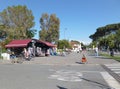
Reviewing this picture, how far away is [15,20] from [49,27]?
596 inches

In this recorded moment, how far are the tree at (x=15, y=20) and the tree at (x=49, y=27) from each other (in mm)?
11674

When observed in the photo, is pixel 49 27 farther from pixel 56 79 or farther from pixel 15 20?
pixel 56 79

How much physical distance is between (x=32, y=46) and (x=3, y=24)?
22292 millimetres

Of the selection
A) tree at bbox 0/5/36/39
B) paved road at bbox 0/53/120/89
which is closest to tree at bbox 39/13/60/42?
tree at bbox 0/5/36/39

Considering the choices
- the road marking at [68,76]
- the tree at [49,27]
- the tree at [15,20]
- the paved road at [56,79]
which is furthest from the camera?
the tree at [49,27]

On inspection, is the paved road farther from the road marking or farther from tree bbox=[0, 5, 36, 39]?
tree bbox=[0, 5, 36, 39]

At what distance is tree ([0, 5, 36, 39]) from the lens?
72225 mm

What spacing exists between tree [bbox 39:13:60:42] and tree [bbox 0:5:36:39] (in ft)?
38.3

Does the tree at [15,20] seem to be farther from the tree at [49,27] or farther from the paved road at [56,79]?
the paved road at [56,79]

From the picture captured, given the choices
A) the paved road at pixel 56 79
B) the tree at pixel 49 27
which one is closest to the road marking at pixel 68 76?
the paved road at pixel 56 79

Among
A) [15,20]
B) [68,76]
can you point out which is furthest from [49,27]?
[68,76]

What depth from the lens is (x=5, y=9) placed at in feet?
241

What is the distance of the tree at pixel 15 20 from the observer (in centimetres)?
7222

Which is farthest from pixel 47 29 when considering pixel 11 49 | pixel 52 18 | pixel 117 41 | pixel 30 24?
pixel 117 41
